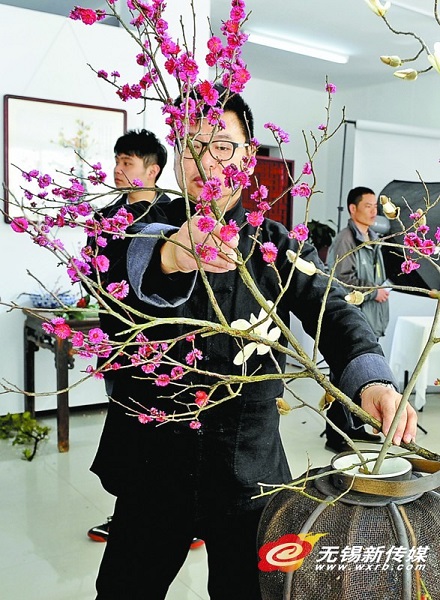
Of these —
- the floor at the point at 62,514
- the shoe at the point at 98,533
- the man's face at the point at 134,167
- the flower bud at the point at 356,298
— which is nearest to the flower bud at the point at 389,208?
the flower bud at the point at 356,298

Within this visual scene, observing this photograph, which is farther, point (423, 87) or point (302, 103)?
point (302, 103)

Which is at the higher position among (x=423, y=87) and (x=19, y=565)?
(x=423, y=87)

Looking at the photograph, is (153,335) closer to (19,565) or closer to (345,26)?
(19,565)

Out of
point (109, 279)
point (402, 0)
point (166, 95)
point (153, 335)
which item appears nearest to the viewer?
point (166, 95)

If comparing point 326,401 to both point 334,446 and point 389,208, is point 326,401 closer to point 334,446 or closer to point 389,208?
point 389,208

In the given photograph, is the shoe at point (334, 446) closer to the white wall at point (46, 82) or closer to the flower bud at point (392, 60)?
the white wall at point (46, 82)

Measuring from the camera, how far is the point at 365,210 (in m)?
4.51

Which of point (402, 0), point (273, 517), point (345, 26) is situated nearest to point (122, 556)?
point (273, 517)

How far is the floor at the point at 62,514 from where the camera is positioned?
8.38 ft

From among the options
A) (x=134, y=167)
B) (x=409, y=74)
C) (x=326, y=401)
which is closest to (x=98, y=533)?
(x=134, y=167)

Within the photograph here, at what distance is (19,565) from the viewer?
8.84ft

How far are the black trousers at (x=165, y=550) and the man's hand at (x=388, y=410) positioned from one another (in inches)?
19.1

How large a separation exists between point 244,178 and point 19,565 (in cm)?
247

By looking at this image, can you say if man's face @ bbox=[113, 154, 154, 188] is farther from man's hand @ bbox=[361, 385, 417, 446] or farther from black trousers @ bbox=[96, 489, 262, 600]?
man's hand @ bbox=[361, 385, 417, 446]
